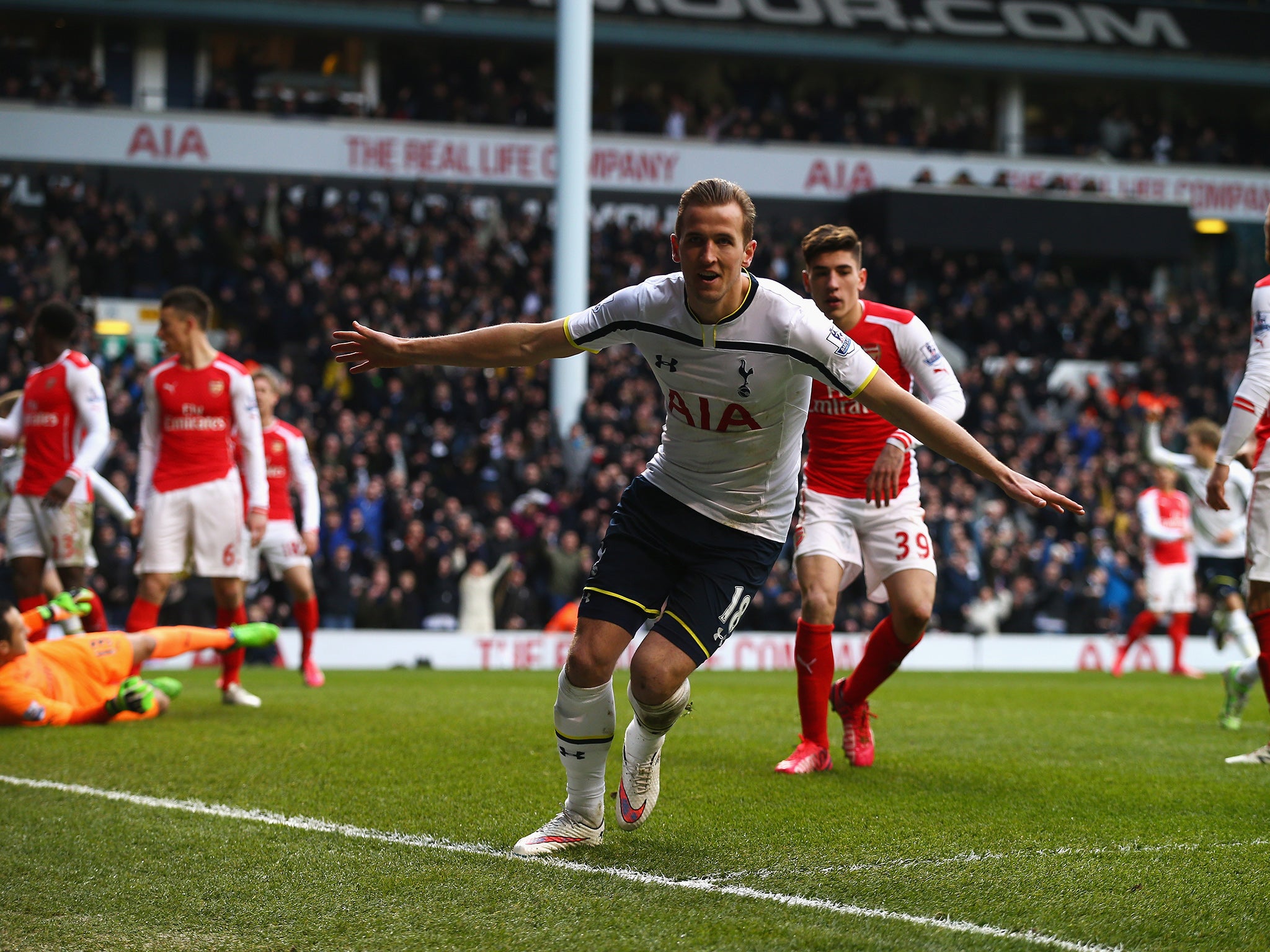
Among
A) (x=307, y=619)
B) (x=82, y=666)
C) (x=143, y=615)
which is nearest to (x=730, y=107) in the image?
(x=307, y=619)

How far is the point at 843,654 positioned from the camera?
1717 cm

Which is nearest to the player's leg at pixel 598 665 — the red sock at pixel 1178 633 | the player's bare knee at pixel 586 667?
the player's bare knee at pixel 586 667

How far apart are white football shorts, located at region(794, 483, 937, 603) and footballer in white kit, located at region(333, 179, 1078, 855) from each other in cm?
182

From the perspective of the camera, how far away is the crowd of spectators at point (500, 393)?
17922 mm

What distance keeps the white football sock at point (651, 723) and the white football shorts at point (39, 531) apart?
6291 millimetres

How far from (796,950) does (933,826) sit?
1.88 metres

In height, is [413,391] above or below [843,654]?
above

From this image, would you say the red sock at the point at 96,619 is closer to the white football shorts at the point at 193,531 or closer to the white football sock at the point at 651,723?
the white football shorts at the point at 193,531

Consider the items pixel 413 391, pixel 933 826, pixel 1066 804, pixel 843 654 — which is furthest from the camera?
pixel 413 391

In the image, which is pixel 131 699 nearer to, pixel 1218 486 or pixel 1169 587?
pixel 1218 486

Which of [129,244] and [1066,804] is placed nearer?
Result: [1066,804]

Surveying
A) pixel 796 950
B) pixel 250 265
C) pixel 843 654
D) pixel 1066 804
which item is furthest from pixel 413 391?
pixel 796 950

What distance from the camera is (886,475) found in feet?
20.4

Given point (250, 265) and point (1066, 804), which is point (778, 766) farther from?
point (250, 265)
